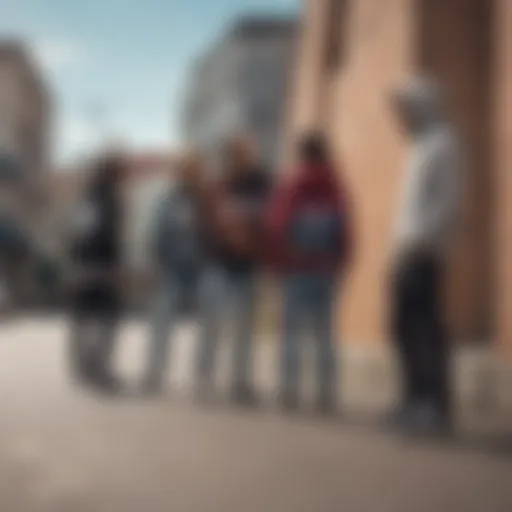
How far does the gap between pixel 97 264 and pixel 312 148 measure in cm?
64

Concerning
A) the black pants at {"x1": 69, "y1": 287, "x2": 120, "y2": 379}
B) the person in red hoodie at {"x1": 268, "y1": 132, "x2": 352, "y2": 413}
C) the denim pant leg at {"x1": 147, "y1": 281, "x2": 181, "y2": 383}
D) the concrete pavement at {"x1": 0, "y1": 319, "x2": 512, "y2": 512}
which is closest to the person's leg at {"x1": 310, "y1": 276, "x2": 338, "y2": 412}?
the person in red hoodie at {"x1": 268, "y1": 132, "x2": 352, "y2": 413}

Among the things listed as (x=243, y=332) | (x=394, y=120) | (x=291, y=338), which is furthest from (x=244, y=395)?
(x=394, y=120)

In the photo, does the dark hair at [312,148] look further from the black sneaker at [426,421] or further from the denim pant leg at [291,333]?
the black sneaker at [426,421]

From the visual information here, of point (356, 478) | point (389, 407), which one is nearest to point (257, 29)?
point (356, 478)

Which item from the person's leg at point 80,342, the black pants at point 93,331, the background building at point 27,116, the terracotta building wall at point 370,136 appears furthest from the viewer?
the terracotta building wall at point 370,136

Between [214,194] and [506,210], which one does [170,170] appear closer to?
[214,194]

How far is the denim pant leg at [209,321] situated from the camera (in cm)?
268

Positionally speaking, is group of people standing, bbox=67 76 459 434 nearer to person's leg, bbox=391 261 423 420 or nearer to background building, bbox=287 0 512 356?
person's leg, bbox=391 261 423 420

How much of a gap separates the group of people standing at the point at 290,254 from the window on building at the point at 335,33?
0.53 meters

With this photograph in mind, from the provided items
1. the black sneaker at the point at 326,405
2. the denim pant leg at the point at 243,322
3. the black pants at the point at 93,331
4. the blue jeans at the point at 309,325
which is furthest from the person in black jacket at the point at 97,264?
the black sneaker at the point at 326,405

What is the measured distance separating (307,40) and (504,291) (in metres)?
1.15

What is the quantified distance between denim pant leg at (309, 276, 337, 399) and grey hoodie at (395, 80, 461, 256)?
11.5 inches

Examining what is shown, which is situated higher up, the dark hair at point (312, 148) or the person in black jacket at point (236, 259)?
the dark hair at point (312, 148)

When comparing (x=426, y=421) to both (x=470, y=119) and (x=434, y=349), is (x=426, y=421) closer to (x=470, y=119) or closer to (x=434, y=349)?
(x=434, y=349)
